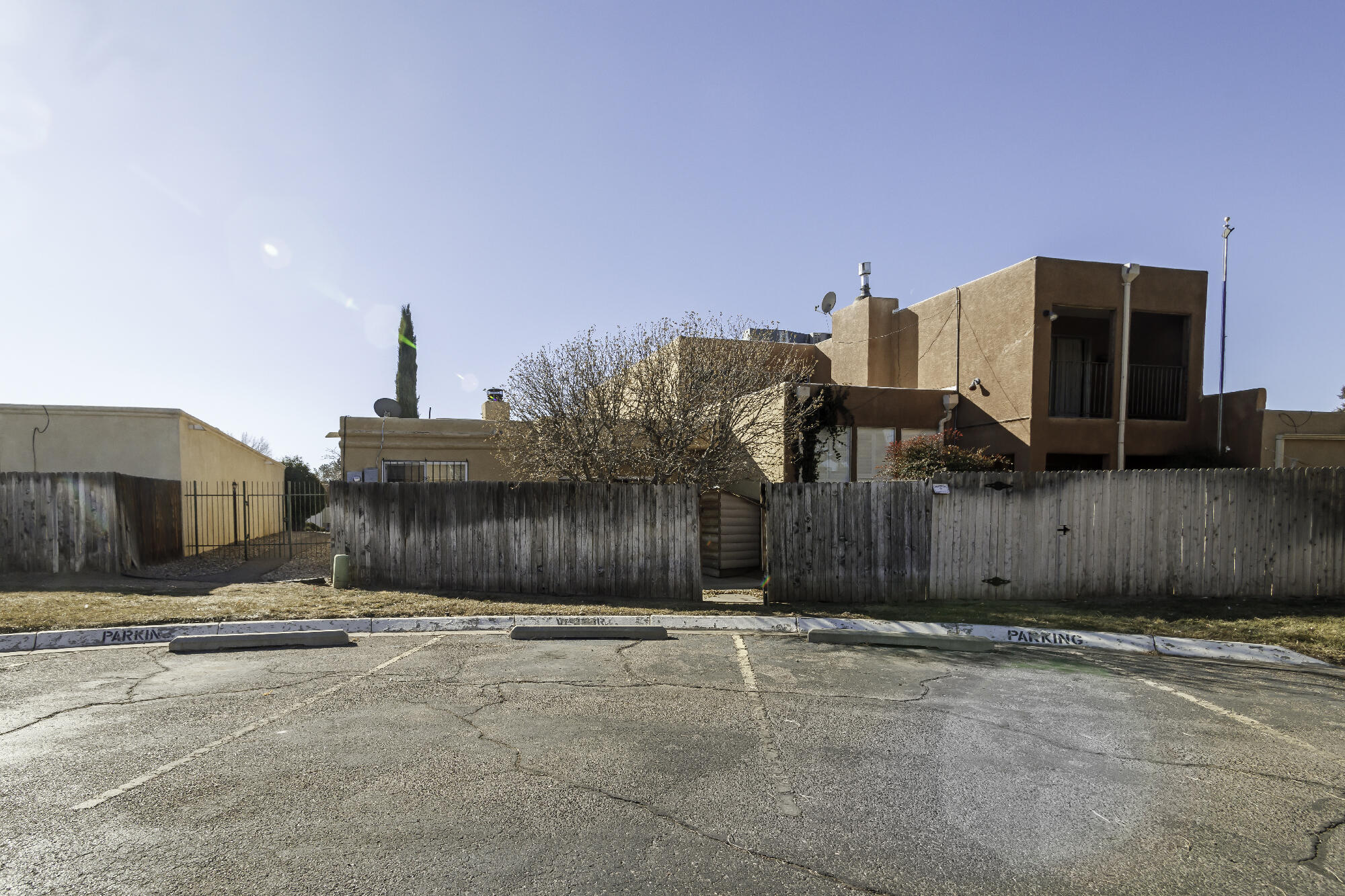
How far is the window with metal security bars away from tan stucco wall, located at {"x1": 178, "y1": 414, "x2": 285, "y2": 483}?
188 inches

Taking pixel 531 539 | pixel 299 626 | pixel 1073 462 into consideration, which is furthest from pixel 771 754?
pixel 1073 462

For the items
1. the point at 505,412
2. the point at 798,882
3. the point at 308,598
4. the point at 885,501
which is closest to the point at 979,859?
the point at 798,882

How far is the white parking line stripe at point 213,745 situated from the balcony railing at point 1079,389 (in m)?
15.4

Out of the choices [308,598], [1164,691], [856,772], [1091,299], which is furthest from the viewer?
[1091,299]

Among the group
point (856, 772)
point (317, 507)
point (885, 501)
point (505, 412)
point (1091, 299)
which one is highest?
point (1091, 299)

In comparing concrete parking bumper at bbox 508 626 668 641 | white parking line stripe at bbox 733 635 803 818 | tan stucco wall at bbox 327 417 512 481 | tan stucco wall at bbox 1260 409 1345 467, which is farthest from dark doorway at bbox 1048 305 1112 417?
tan stucco wall at bbox 327 417 512 481

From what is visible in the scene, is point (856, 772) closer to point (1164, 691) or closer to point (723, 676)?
point (723, 676)

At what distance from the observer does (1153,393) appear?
642 inches

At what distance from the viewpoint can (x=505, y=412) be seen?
66.7 ft

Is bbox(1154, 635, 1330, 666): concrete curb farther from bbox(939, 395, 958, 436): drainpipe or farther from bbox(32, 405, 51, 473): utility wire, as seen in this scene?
bbox(32, 405, 51, 473): utility wire

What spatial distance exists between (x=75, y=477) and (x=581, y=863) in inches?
542

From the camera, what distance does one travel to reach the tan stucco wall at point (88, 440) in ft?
54.8

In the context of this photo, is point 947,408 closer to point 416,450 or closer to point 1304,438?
point 1304,438

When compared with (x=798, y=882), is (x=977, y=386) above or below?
above
